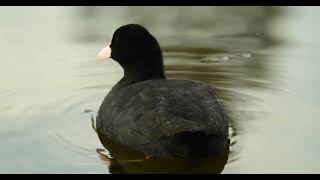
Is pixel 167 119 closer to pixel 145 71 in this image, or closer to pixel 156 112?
pixel 156 112

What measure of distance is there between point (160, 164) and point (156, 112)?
1.36 feet

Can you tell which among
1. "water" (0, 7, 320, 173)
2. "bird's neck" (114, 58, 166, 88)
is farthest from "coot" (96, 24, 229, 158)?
"water" (0, 7, 320, 173)

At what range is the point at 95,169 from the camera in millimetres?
5855

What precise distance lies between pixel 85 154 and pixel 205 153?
101 centimetres

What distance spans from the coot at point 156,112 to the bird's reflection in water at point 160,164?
69 millimetres

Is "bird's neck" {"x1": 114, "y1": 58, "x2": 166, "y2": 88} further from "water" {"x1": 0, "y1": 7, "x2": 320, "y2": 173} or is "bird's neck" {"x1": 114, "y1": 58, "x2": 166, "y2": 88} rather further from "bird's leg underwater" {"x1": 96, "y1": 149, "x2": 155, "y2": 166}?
"bird's leg underwater" {"x1": 96, "y1": 149, "x2": 155, "y2": 166}

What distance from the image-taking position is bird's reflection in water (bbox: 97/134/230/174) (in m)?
5.86

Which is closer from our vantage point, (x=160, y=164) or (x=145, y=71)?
(x=160, y=164)

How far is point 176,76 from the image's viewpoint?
8383 millimetres

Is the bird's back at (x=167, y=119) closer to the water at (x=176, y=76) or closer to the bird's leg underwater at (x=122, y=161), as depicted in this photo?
the bird's leg underwater at (x=122, y=161)

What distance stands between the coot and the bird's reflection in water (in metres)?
0.07

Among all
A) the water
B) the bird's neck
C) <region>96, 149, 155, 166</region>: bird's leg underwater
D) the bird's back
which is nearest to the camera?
the bird's back

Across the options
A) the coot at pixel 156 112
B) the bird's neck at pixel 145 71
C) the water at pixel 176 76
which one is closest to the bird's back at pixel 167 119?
the coot at pixel 156 112

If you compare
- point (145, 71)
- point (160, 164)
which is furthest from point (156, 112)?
point (145, 71)
